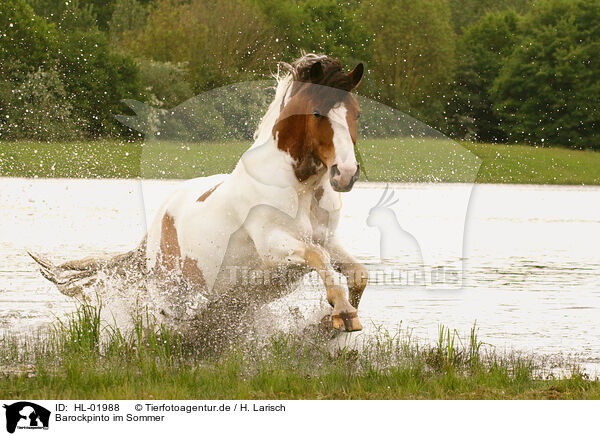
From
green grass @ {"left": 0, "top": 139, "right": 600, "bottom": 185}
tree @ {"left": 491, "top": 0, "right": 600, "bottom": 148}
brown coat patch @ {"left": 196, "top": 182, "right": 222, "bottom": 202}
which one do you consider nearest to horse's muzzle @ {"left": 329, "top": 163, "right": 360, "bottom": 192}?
brown coat patch @ {"left": 196, "top": 182, "right": 222, "bottom": 202}

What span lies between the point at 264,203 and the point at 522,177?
29032mm

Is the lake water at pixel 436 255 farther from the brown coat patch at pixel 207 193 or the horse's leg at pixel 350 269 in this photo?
the brown coat patch at pixel 207 193

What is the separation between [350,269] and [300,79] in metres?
1.24

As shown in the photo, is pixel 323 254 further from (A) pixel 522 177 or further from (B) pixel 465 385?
(A) pixel 522 177

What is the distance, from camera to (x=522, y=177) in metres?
33.7

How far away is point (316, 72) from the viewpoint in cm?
572

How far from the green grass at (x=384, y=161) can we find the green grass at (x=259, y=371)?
10.9 ft

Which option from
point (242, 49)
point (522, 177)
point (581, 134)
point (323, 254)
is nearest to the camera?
point (323, 254)

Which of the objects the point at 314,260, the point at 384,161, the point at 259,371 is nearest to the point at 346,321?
the point at 314,260

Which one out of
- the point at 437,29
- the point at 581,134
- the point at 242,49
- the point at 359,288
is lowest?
the point at 359,288

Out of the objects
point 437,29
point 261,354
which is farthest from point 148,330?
point 437,29

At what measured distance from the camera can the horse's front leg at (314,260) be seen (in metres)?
5.24

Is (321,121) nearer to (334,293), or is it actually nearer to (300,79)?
(300,79)

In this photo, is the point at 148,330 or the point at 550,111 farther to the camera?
the point at 550,111
